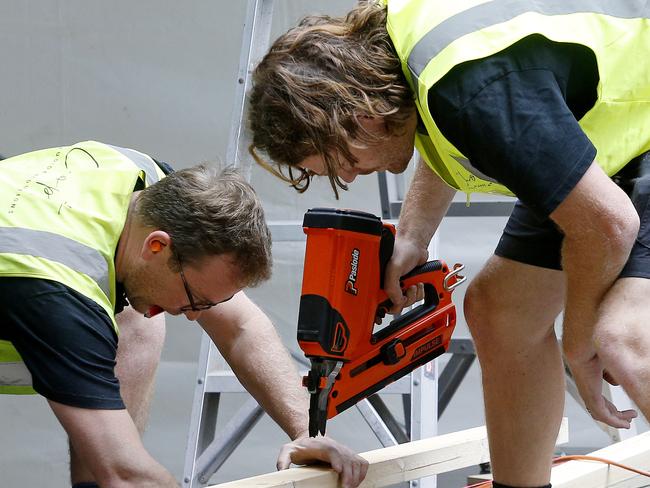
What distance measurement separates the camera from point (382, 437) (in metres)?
2.57

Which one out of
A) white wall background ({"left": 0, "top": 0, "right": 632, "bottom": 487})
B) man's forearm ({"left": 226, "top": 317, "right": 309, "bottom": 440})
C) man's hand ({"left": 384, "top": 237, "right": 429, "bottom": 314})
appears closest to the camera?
man's hand ({"left": 384, "top": 237, "right": 429, "bottom": 314})

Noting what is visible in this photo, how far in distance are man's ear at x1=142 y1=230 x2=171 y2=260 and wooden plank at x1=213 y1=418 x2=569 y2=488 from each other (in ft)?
1.44

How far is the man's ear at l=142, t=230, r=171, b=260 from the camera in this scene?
1.74 m

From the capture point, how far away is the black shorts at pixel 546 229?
1.46 metres

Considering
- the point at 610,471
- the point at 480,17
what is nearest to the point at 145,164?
the point at 480,17

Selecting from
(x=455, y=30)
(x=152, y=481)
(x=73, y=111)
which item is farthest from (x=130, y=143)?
(x=455, y=30)

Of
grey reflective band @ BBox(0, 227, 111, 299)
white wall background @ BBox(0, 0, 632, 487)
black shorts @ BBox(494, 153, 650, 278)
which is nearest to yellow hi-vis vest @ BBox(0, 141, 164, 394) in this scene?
grey reflective band @ BBox(0, 227, 111, 299)

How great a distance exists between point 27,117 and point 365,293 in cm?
186

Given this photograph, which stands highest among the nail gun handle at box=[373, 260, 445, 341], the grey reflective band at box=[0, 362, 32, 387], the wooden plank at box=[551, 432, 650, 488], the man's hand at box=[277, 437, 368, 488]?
the nail gun handle at box=[373, 260, 445, 341]

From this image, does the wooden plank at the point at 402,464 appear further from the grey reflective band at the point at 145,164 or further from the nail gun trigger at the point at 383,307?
the grey reflective band at the point at 145,164

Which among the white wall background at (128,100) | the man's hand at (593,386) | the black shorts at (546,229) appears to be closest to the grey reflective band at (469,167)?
the black shorts at (546,229)

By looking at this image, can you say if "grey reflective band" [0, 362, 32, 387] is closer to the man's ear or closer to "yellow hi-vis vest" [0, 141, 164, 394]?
"yellow hi-vis vest" [0, 141, 164, 394]

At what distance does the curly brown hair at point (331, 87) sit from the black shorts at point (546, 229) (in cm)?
32

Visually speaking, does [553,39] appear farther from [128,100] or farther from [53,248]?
[128,100]
